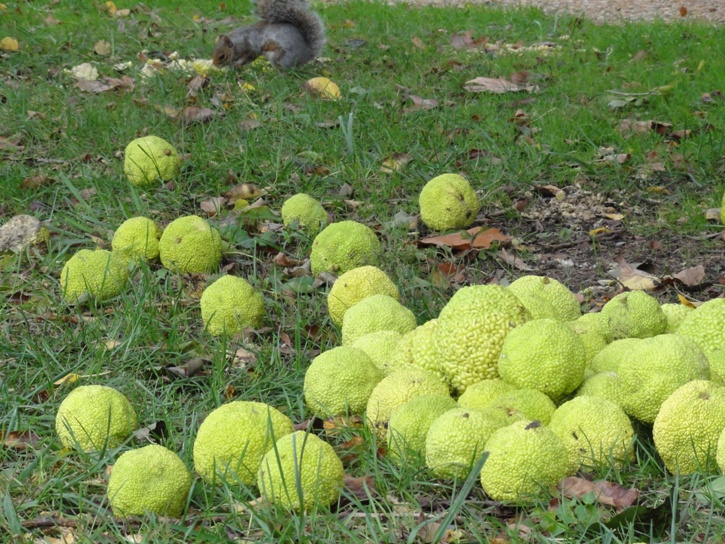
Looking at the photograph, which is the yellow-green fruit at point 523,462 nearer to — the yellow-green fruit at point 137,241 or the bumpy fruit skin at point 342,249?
the bumpy fruit skin at point 342,249

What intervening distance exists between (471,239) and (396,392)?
6.58 ft

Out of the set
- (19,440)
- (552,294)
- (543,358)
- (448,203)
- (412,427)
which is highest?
(543,358)

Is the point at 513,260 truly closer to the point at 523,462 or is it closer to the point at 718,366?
the point at 718,366

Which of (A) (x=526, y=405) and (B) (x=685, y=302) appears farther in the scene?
(B) (x=685, y=302)

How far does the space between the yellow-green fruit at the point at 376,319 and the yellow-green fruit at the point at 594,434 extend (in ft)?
2.96

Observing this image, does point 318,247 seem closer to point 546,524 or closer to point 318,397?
point 318,397

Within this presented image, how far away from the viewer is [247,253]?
4.86 meters

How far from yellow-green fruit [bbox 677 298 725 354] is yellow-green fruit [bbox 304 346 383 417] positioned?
114 centimetres

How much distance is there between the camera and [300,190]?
5.47m

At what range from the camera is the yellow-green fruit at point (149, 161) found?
17.6ft

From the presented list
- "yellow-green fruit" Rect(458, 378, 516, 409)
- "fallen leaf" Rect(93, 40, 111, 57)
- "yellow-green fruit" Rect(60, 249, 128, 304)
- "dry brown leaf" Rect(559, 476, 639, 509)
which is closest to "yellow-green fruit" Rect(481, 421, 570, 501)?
"dry brown leaf" Rect(559, 476, 639, 509)

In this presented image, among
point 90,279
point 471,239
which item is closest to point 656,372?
point 471,239

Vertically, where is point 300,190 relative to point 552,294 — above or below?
below

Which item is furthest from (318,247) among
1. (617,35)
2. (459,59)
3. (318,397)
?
(617,35)
